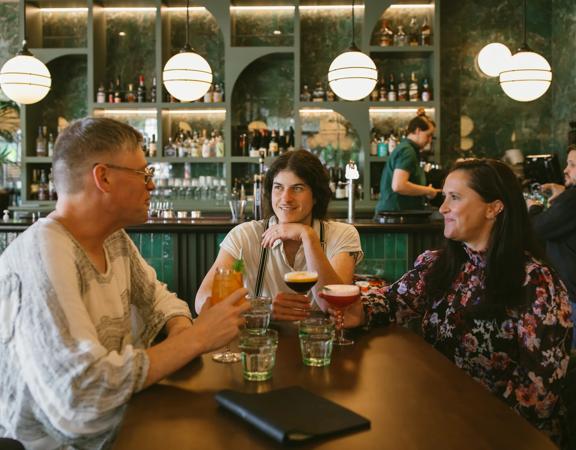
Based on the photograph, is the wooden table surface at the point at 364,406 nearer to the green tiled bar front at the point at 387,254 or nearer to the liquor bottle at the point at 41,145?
the green tiled bar front at the point at 387,254

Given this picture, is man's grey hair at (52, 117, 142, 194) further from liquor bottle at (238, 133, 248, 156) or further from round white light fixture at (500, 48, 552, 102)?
liquor bottle at (238, 133, 248, 156)

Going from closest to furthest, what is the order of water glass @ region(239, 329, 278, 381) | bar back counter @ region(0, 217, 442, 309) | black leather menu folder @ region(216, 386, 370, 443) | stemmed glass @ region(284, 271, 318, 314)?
black leather menu folder @ region(216, 386, 370, 443), water glass @ region(239, 329, 278, 381), stemmed glass @ region(284, 271, 318, 314), bar back counter @ region(0, 217, 442, 309)

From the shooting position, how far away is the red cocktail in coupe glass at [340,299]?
1.92 meters

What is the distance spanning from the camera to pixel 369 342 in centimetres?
193


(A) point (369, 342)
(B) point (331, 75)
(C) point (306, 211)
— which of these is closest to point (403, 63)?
(B) point (331, 75)

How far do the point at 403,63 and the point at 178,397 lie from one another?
20.1ft

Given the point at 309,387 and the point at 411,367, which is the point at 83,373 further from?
the point at 411,367

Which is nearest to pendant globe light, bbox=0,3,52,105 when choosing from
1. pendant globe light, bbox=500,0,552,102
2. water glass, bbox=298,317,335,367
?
pendant globe light, bbox=500,0,552,102

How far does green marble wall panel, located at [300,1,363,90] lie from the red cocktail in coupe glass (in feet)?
17.6

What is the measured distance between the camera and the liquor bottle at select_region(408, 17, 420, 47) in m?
6.85

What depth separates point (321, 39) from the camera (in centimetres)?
709

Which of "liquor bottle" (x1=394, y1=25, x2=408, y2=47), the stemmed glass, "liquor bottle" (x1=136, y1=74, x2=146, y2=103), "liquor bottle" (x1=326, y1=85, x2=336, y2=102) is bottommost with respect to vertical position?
the stemmed glass

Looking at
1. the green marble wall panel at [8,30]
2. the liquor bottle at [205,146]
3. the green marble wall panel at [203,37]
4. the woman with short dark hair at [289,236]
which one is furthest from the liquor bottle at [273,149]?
the woman with short dark hair at [289,236]

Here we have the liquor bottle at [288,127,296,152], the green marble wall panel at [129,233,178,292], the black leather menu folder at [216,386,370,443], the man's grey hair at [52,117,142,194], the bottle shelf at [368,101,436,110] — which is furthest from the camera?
the liquor bottle at [288,127,296,152]
